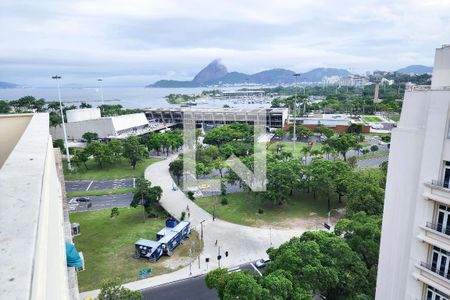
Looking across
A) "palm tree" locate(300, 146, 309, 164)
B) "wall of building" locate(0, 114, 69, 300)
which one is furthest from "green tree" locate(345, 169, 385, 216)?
"wall of building" locate(0, 114, 69, 300)

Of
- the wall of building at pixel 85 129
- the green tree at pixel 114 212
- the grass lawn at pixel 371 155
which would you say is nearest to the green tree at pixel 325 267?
the green tree at pixel 114 212

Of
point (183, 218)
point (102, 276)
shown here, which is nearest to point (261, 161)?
point (183, 218)

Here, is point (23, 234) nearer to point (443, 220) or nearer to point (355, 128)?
point (443, 220)

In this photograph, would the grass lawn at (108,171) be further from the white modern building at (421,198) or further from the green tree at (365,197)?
the white modern building at (421,198)

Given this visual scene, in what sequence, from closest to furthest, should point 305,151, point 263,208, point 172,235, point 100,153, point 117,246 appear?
1. point 172,235
2. point 117,246
3. point 263,208
4. point 100,153
5. point 305,151

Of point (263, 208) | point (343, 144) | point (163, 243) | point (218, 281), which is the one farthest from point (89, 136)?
point (218, 281)

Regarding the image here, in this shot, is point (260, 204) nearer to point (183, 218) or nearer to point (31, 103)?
point (183, 218)
